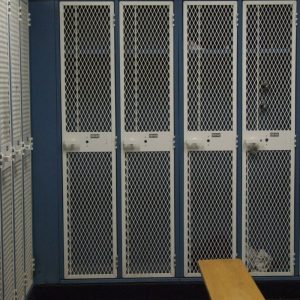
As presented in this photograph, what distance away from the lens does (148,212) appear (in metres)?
4.04

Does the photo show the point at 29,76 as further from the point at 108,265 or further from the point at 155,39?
the point at 108,265

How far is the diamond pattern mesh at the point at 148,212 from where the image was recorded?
13.2 feet

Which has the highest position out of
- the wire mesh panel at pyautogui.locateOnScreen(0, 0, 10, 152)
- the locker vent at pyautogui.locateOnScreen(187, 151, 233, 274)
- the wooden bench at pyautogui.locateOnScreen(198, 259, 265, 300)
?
the wire mesh panel at pyautogui.locateOnScreen(0, 0, 10, 152)

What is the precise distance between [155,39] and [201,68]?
15.2 inches

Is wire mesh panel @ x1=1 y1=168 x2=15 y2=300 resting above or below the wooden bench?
→ above

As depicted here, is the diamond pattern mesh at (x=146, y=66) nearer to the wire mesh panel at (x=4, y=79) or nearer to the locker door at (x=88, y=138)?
the locker door at (x=88, y=138)

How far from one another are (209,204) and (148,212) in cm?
45

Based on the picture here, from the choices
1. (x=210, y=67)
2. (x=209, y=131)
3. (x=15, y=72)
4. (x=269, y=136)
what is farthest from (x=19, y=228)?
(x=269, y=136)

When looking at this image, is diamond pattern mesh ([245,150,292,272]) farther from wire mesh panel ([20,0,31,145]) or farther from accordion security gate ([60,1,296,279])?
wire mesh panel ([20,0,31,145])

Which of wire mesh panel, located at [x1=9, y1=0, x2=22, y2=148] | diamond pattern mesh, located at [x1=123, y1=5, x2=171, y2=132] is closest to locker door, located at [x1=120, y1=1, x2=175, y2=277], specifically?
diamond pattern mesh, located at [x1=123, y1=5, x2=171, y2=132]

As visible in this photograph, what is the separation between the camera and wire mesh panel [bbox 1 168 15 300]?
3.05m

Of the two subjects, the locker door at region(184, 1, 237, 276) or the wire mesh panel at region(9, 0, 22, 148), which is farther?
the locker door at region(184, 1, 237, 276)

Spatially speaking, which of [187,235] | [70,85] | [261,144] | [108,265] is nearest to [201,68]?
[261,144]

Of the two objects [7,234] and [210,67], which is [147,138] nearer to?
[210,67]
